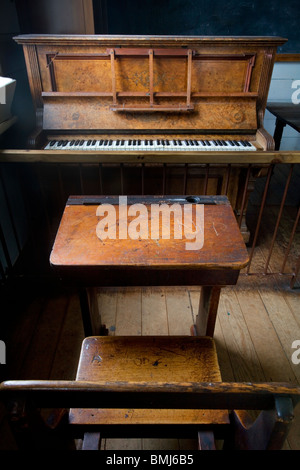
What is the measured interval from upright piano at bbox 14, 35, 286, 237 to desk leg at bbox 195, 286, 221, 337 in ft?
4.48

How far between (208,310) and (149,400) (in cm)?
100

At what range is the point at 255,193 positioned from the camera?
3.99m

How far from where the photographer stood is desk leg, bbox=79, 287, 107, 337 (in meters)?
1.55

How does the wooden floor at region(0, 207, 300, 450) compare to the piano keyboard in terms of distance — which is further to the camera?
the piano keyboard

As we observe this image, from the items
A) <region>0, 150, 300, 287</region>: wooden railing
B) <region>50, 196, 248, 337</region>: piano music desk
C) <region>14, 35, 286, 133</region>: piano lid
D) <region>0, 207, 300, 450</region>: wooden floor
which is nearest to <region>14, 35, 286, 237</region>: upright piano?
<region>14, 35, 286, 133</region>: piano lid

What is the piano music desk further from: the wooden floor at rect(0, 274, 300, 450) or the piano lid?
the piano lid

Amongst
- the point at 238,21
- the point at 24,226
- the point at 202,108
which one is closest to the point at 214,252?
the point at 202,108

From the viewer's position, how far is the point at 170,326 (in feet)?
7.00

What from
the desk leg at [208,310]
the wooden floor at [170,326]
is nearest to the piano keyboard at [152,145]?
the wooden floor at [170,326]

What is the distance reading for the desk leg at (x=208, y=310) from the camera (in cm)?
159

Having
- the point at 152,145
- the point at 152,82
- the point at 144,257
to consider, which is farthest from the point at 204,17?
the point at 144,257

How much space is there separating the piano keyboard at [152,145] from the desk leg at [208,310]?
4.42ft

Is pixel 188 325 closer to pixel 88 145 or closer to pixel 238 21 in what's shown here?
pixel 88 145

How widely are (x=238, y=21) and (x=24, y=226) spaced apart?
13.1ft
